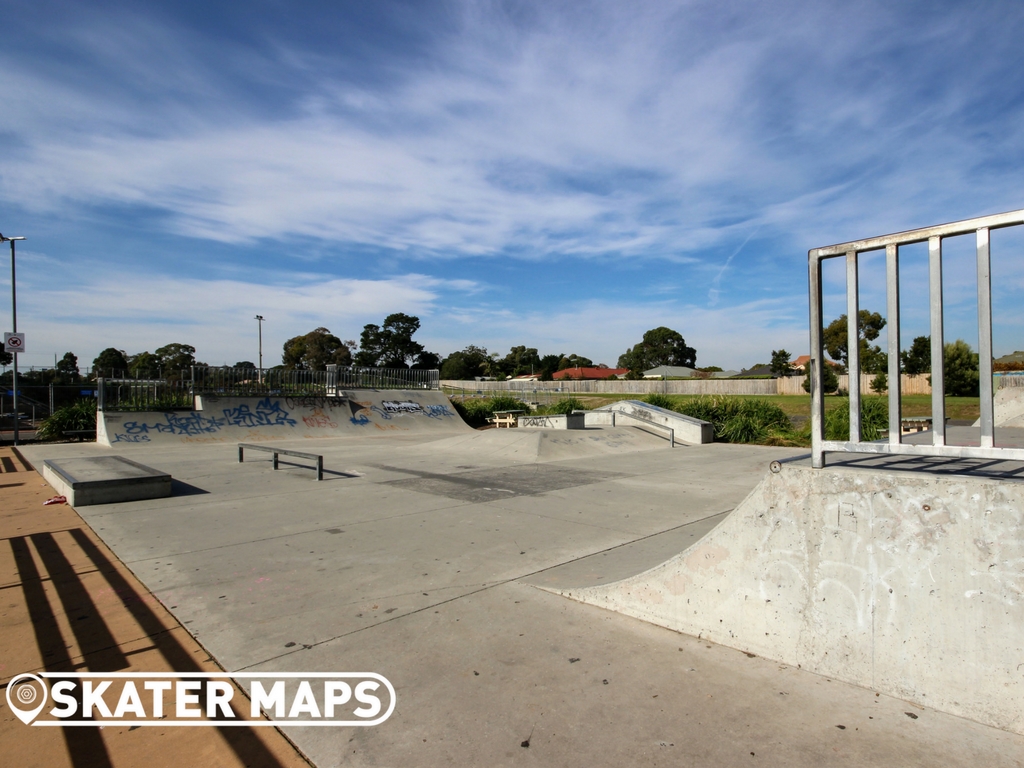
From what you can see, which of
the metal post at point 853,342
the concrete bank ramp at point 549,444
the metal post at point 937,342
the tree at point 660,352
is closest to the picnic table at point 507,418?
the concrete bank ramp at point 549,444

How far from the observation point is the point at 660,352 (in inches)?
4341

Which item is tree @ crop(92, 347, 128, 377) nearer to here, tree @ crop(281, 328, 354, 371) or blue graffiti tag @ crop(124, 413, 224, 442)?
tree @ crop(281, 328, 354, 371)

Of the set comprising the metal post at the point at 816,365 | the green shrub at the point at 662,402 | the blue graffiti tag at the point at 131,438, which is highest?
the metal post at the point at 816,365

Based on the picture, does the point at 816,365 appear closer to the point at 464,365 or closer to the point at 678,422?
the point at 678,422

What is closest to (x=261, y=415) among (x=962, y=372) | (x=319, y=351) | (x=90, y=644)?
(x=90, y=644)

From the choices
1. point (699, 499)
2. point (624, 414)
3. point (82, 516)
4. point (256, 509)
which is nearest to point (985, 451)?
point (699, 499)

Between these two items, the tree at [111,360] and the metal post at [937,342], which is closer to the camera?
the metal post at [937,342]

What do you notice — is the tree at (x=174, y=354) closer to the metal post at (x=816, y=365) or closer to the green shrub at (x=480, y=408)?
the green shrub at (x=480, y=408)

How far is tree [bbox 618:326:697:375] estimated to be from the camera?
109625 millimetres

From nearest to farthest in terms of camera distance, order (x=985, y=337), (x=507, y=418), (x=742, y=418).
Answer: (x=985, y=337) → (x=742, y=418) → (x=507, y=418)

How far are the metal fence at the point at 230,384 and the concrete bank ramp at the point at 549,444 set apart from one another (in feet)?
31.8

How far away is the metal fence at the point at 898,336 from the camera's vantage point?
246cm

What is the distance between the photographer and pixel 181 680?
315cm

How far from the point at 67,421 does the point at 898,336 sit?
23.7 meters
